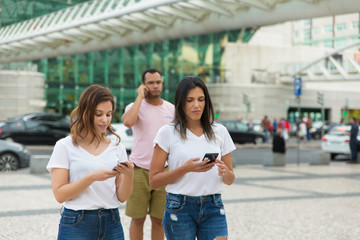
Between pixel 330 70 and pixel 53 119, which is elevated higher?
pixel 330 70

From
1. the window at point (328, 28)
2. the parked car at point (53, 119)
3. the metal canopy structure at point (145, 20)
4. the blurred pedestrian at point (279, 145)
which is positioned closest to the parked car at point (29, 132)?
the parked car at point (53, 119)

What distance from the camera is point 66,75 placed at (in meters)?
45.8

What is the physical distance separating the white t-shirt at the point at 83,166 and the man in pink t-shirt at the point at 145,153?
180 cm

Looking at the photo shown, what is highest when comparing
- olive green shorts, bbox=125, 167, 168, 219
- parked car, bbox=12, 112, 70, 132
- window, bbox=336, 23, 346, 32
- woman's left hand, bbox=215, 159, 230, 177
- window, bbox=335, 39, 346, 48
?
window, bbox=336, 23, 346, 32

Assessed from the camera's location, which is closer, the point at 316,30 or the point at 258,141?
the point at 258,141

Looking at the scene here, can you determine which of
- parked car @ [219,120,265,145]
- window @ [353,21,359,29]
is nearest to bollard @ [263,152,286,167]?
parked car @ [219,120,265,145]

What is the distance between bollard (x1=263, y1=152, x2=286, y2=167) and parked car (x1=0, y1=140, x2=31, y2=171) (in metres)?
7.61

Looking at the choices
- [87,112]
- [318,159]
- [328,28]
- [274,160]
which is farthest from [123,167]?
[328,28]

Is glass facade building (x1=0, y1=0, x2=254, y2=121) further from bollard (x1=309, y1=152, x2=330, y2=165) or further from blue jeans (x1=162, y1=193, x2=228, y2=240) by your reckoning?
blue jeans (x1=162, y1=193, x2=228, y2=240)

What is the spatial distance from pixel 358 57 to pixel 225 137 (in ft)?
143

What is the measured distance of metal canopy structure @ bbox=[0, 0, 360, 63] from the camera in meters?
16.1

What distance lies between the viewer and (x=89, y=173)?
2.91 meters

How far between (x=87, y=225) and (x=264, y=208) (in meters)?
Answer: 6.03

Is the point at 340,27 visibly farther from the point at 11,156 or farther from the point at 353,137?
the point at 11,156
